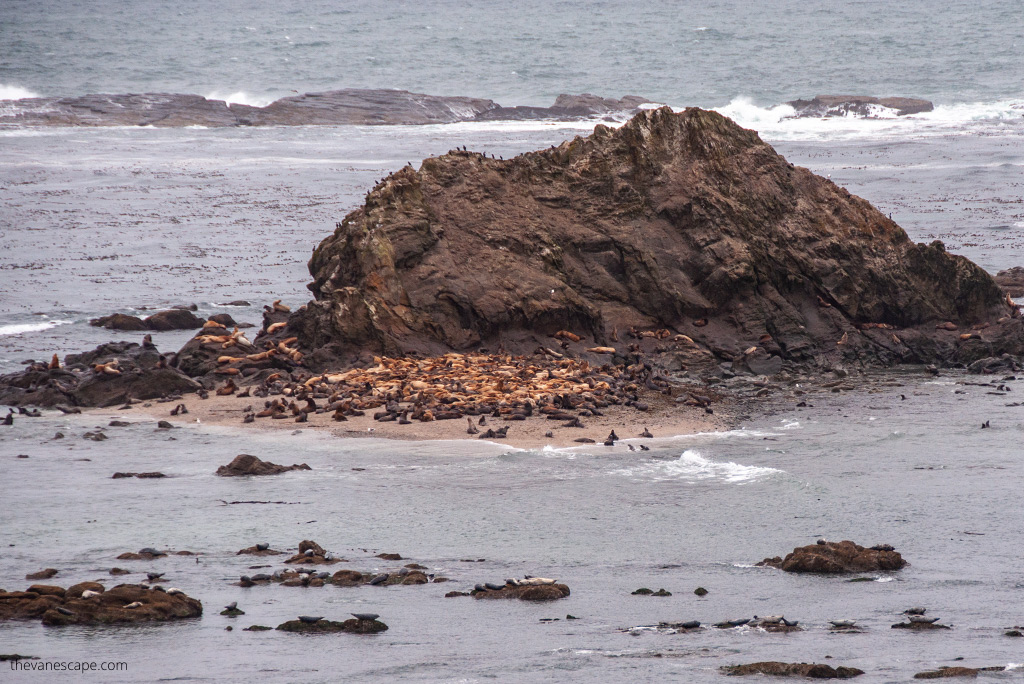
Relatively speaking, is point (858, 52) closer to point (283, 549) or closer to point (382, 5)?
point (382, 5)

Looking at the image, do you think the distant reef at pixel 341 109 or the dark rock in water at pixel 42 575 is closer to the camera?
the dark rock in water at pixel 42 575

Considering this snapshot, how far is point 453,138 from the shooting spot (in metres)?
55.2

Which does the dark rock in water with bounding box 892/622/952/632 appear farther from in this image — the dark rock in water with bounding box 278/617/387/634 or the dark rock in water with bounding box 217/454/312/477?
the dark rock in water with bounding box 217/454/312/477

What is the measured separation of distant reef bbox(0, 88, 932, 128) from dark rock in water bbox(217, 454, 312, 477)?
165ft

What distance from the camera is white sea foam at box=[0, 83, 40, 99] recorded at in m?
73.2

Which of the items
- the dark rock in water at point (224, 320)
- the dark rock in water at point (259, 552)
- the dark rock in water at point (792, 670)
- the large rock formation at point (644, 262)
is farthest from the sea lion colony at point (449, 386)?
the dark rock in water at point (792, 670)

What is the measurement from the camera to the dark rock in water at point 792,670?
7793 millimetres

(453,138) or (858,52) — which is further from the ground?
(858,52)

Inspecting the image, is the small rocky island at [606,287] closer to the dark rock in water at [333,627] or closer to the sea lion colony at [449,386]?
the sea lion colony at [449,386]

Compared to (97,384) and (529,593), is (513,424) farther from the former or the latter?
(97,384)

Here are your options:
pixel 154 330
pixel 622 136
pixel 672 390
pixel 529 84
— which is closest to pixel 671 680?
pixel 672 390

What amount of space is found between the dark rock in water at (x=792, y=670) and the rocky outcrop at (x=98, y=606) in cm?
413

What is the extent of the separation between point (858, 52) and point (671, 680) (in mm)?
88118

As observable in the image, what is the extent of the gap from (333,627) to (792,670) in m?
3.34
